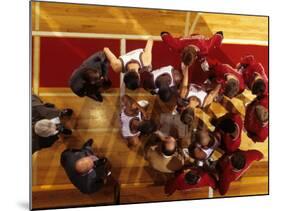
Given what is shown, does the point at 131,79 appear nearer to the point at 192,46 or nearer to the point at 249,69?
the point at 192,46

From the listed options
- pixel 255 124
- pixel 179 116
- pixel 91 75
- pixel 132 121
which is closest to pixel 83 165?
pixel 132 121

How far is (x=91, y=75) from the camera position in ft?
6.25

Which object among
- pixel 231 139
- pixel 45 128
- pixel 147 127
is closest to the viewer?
pixel 45 128

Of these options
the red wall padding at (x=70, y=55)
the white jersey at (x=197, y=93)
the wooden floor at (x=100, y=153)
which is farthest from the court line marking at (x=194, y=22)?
the wooden floor at (x=100, y=153)

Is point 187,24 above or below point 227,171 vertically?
above

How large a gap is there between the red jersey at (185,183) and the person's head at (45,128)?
60 centimetres

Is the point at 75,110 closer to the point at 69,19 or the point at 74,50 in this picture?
the point at 74,50

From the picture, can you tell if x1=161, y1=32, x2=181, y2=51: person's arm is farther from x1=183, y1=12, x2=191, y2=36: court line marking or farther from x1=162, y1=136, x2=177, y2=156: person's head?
x1=162, y1=136, x2=177, y2=156: person's head

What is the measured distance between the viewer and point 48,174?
1.92 meters

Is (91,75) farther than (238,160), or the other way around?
(238,160)

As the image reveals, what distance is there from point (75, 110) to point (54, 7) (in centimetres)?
46

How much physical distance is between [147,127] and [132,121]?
0.25 ft

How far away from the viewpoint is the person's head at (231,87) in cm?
208

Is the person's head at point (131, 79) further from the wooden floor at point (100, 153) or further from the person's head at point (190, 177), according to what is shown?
the person's head at point (190, 177)
